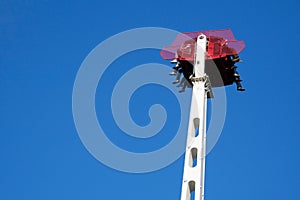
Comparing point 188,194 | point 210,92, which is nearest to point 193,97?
point 210,92

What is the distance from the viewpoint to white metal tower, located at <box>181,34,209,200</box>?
73.4ft

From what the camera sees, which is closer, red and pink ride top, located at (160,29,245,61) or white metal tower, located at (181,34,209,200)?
white metal tower, located at (181,34,209,200)

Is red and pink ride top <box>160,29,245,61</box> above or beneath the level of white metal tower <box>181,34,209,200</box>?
above

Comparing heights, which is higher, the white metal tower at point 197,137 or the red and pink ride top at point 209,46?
the red and pink ride top at point 209,46

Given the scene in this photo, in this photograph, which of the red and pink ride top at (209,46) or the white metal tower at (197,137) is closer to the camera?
the white metal tower at (197,137)

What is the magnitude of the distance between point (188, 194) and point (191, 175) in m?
0.74

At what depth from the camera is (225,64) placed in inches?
1061

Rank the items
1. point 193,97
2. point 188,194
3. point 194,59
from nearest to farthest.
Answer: point 188,194 → point 193,97 → point 194,59

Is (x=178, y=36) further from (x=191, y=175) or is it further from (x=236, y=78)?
(x=191, y=175)

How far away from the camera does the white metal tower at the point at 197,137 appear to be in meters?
22.4

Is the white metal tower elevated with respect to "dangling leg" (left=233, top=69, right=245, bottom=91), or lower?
lower

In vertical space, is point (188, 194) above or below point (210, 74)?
below

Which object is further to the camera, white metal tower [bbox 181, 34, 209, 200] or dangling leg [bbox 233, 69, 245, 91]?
dangling leg [bbox 233, 69, 245, 91]

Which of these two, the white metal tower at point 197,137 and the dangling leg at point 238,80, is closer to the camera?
the white metal tower at point 197,137
